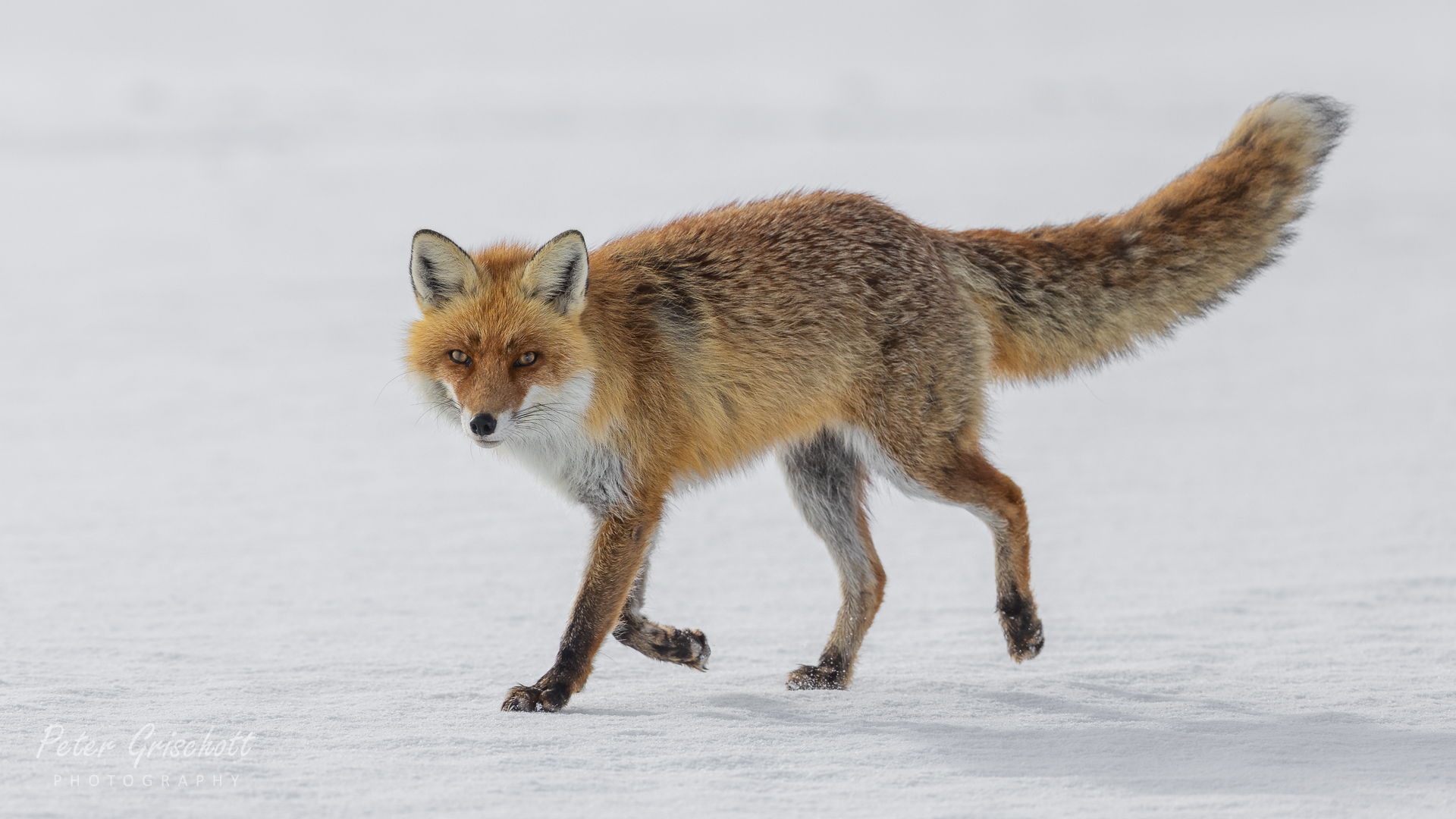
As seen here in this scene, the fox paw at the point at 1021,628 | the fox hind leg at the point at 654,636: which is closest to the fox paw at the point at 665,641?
the fox hind leg at the point at 654,636

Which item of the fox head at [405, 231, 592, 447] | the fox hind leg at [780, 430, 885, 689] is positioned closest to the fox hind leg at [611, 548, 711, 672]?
the fox hind leg at [780, 430, 885, 689]

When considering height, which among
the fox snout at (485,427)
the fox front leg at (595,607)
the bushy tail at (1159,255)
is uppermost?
the bushy tail at (1159,255)

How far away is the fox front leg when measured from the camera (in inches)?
193

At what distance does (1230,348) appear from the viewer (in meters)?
13.8

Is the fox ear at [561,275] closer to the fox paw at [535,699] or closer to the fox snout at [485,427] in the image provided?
the fox snout at [485,427]

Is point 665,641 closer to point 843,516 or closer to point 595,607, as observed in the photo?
point 595,607

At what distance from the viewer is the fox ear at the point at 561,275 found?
491 cm

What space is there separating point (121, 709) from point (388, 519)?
3.49 meters

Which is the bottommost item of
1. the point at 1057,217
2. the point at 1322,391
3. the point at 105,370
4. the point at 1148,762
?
the point at 1148,762

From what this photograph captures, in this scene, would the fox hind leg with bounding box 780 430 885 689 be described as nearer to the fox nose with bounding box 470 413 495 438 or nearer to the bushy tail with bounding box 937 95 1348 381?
the bushy tail with bounding box 937 95 1348 381

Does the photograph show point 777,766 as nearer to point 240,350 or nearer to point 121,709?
point 121,709

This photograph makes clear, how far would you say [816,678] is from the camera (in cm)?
543

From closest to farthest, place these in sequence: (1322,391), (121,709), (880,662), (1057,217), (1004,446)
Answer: (121,709), (880,662), (1004,446), (1322,391), (1057,217)

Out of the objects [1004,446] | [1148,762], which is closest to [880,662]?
[1148,762]
